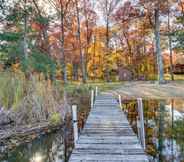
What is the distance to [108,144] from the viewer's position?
479 cm

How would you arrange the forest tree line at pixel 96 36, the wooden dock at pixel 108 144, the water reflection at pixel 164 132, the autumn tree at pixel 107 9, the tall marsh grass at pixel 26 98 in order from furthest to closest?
the autumn tree at pixel 107 9 < the forest tree line at pixel 96 36 < the tall marsh grass at pixel 26 98 < the water reflection at pixel 164 132 < the wooden dock at pixel 108 144

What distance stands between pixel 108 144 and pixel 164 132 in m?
2.53

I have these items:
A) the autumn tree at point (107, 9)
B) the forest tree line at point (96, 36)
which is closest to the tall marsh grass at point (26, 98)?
the forest tree line at point (96, 36)

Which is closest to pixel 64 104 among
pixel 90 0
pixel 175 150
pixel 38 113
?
pixel 38 113

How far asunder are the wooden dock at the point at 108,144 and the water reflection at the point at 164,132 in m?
0.64

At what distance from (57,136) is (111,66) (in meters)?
19.4

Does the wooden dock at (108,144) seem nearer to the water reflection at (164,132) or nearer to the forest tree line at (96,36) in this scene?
the water reflection at (164,132)

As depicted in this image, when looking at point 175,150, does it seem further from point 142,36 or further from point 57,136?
point 142,36

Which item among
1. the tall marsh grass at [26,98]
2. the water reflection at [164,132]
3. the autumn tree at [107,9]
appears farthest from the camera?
the autumn tree at [107,9]

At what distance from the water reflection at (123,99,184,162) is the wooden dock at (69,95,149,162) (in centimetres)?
64

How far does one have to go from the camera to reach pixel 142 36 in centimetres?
2623

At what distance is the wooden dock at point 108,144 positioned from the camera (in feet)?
13.3

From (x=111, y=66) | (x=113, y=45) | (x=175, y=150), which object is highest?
(x=113, y=45)

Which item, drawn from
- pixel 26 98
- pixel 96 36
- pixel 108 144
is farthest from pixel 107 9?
pixel 108 144
